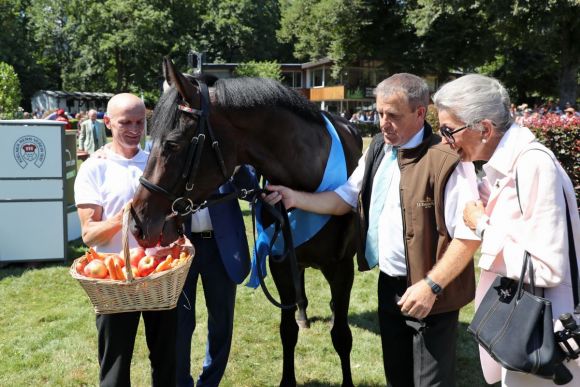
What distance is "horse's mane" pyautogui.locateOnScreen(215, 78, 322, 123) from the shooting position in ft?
8.14

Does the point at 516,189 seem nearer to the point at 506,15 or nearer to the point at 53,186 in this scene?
the point at 53,186

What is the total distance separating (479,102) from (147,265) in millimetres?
1613

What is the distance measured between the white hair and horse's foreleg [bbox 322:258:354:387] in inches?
66.4

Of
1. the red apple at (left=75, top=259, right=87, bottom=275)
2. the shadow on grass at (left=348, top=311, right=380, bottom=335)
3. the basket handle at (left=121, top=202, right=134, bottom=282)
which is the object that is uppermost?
the basket handle at (left=121, top=202, right=134, bottom=282)

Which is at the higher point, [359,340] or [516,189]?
[516,189]

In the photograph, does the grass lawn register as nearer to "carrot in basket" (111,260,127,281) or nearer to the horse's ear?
"carrot in basket" (111,260,127,281)

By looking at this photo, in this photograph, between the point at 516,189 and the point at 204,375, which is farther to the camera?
the point at 204,375

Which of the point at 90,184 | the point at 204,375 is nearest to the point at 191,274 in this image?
the point at 204,375

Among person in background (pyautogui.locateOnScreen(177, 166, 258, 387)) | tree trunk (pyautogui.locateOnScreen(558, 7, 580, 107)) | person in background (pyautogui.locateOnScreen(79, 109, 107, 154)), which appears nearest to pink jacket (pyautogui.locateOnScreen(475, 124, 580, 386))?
person in background (pyautogui.locateOnScreen(177, 166, 258, 387))

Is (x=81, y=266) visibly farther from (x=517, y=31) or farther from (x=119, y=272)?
(x=517, y=31)

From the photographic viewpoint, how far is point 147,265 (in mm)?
2285

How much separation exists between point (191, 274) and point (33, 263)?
4532mm

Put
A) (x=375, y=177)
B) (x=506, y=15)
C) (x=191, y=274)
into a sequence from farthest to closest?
(x=506, y=15), (x=191, y=274), (x=375, y=177)

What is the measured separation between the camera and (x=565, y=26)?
23.2 meters
